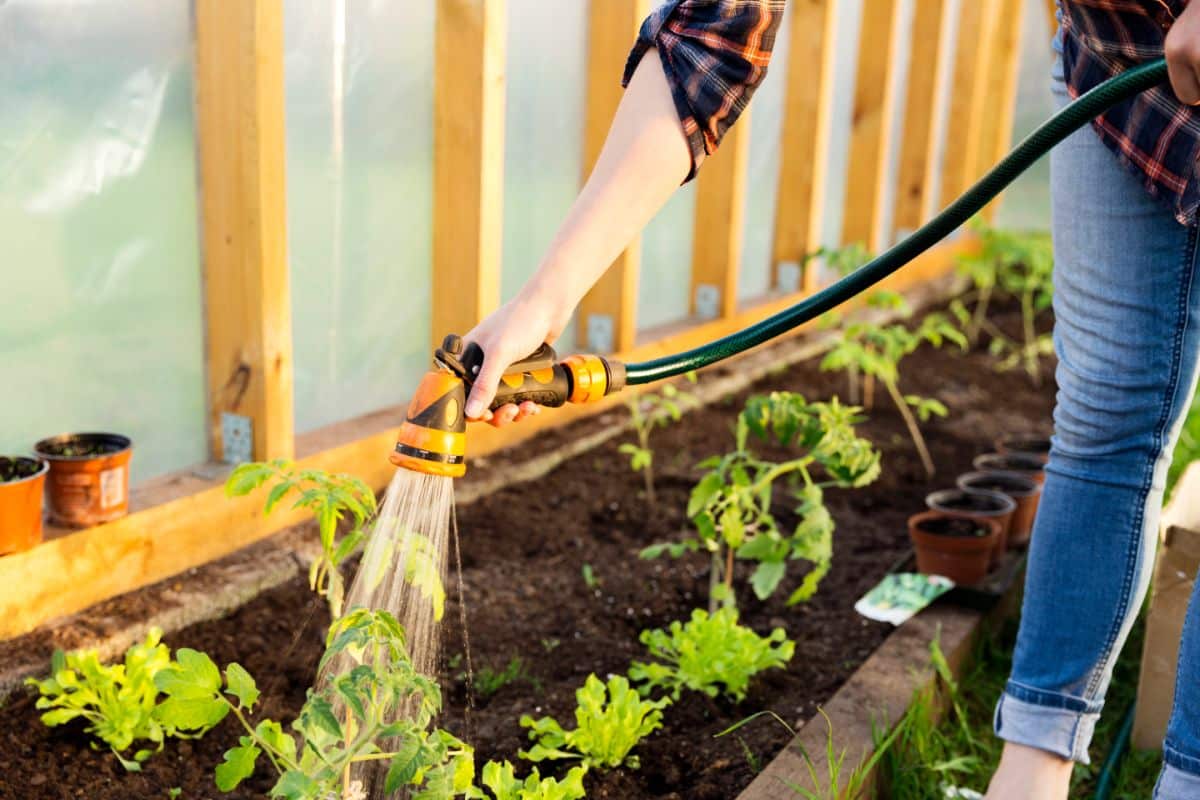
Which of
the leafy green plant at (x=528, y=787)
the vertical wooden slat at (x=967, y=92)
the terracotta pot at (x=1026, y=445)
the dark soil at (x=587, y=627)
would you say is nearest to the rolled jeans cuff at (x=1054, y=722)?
the dark soil at (x=587, y=627)

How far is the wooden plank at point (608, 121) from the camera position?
3127 mm

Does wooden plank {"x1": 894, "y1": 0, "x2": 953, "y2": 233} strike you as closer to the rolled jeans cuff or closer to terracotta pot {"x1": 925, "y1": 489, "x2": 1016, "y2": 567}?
terracotta pot {"x1": 925, "y1": 489, "x2": 1016, "y2": 567}

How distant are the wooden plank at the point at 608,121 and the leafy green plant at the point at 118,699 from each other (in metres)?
1.76

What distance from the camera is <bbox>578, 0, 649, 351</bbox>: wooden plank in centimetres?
313

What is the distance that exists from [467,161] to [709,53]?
4.69 feet

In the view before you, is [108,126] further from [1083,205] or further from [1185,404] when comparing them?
[1185,404]

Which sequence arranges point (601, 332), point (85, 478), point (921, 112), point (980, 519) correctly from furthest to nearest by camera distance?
point (921, 112)
point (601, 332)
point (980, 519)
point (85, 478)

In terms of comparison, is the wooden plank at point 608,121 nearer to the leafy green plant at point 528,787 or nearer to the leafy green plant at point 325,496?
the leafy green plant at point 325,496

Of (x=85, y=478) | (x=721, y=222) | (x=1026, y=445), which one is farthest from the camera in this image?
(x=721, y=222)

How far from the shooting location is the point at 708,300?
12.9 ft

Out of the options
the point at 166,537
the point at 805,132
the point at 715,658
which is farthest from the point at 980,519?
the point at 805,132

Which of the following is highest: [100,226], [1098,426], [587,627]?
[100,226]

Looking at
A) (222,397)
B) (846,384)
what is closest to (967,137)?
(846,384)

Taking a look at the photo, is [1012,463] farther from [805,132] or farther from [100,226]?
[100,226]
